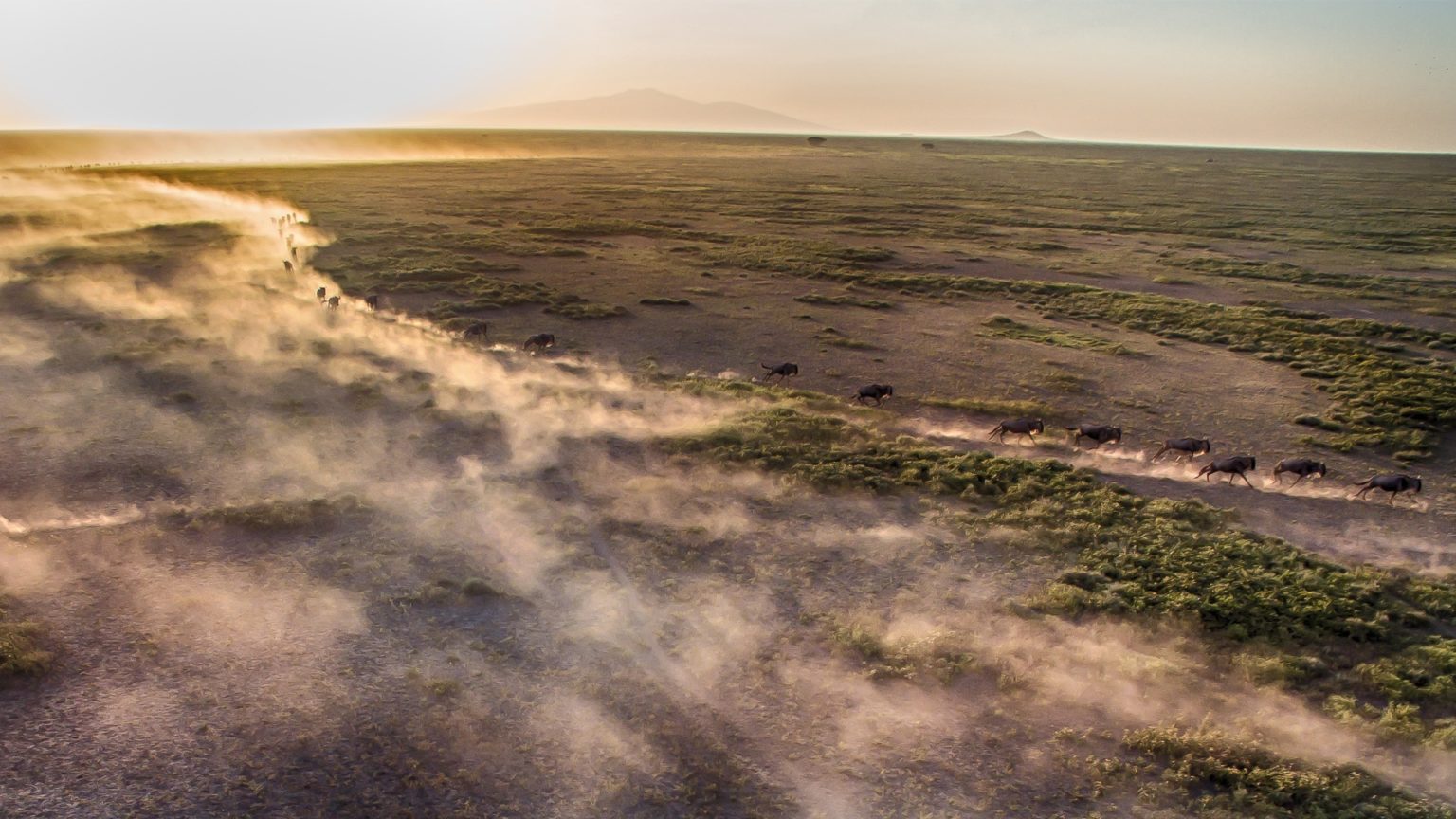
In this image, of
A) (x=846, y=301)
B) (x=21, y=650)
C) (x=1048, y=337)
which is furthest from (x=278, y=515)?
(x=846, y=301)

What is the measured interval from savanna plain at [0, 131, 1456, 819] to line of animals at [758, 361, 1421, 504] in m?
0.35

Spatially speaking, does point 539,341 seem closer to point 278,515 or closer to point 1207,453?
point 278,515

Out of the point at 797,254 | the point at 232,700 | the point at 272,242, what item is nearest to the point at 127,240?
the point at 272,242

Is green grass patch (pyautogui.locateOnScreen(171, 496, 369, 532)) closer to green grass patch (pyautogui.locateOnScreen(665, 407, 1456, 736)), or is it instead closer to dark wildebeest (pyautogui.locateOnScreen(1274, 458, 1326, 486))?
green grass patch (pyautogui.locateOnScreen(665, 407, 1456, 736))

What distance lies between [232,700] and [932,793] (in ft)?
27.6

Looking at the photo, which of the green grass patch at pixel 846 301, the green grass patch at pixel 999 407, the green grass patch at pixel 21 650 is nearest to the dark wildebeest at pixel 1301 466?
the green grass patch at pixel 999 407

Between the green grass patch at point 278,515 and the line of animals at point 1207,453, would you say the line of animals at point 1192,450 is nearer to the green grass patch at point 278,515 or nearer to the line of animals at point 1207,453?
the line of animals at point 1207,453

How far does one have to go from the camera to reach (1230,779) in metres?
9.34

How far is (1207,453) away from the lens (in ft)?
64.6

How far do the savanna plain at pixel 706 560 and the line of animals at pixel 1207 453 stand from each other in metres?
0.35

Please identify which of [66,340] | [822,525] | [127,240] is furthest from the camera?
[127,240]

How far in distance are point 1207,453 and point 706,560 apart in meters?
13.2

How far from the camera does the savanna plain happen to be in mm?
9398

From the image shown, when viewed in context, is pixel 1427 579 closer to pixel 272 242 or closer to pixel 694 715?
pixel 694 715
